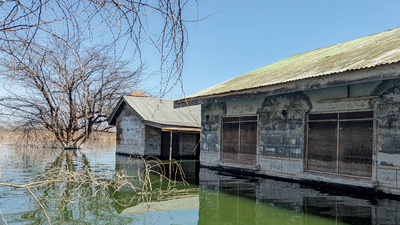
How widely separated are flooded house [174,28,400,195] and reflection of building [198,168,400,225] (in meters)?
0.72

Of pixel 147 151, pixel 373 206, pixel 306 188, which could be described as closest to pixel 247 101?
pixel 306 188

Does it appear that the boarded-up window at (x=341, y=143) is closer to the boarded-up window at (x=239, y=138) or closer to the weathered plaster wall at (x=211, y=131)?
the boarded-up window at (x=239, y=138)

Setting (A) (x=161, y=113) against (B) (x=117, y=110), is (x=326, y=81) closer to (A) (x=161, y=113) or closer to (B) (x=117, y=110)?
(A) (x=161, y=113)

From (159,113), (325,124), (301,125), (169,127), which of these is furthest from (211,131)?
(159,113)

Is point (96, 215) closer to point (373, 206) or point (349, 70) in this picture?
point (373, 206)

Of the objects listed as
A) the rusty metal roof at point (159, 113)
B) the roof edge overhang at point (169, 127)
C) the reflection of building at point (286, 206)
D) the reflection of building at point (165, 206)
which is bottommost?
the reflection of building at point (165, 206)

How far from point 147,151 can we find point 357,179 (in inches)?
531

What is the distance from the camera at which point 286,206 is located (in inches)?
252

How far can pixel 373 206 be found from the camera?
20.6 feet

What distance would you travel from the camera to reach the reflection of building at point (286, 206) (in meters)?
5.46

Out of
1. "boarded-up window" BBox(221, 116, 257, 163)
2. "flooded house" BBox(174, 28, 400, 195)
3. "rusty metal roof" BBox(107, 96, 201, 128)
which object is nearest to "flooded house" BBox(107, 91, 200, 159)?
"rusty metal roof" BBox(107, 96, 201, 128)

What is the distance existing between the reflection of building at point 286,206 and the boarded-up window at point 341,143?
73 centimetres

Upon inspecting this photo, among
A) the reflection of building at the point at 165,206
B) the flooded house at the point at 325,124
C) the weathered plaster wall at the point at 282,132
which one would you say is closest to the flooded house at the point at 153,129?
the flooded house at the point at 325,124

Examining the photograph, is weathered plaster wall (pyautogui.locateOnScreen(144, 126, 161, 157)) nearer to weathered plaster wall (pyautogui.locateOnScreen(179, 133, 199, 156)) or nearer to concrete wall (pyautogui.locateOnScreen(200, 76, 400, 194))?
weathered plaster wall (pyautogui.locateOnScreen(179, 133, 199, 156))
